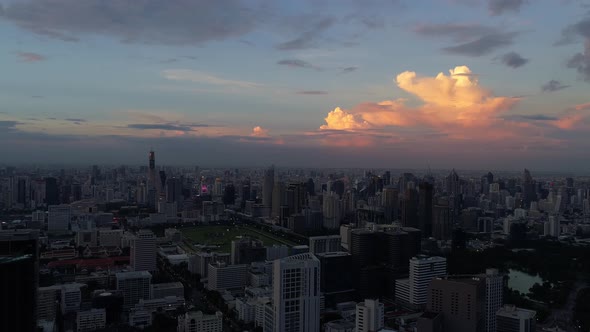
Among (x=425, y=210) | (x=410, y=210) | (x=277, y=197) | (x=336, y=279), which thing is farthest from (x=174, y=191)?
(x=336, y=279)

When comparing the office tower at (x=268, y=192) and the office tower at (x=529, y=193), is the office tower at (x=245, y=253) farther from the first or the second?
the office tower at (x=529, y=193)

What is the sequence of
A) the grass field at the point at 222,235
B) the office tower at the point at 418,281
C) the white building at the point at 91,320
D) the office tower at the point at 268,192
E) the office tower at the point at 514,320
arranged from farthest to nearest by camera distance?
the office tower at the point at 268,192 < the grass field at the point at 222,235 < the office tower at the point at 418,281 < the white building at the point at 91,320 < the office tower at the point at 514,320

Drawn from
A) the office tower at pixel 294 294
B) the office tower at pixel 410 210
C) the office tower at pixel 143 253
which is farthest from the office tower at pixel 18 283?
the office tower at pixel 410 210

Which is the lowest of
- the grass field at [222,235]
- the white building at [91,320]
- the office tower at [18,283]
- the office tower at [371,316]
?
the white building at [91,320]

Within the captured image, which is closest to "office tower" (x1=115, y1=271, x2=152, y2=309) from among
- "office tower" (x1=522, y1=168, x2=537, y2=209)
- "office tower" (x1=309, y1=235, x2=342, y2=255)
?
"office tower" (x1=309, y1=235, x2=342, y2=255)

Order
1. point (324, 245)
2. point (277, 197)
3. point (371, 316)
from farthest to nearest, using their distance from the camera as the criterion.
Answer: point (277, 197) → point (324, 245) → point (371, 316)

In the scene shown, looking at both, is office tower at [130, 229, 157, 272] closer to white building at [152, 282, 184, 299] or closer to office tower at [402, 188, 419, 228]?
white building at [152, 282, 184, 299]

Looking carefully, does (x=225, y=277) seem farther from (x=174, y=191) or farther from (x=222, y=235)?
(x=174, y=191)
